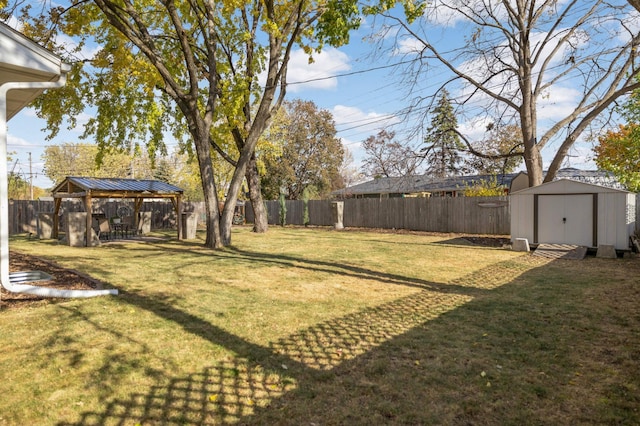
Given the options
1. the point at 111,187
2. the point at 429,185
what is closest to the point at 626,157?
the point at 429,185

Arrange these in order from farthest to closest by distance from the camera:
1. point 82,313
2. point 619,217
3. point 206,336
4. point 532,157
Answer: point 532,157
point 619,217
point 82,313
point 206,336

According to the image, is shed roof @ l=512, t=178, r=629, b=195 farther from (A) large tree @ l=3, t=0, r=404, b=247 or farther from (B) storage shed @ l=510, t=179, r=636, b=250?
(A) large tree @ l=3, t=0, r=404, b=247

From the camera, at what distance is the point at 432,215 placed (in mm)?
17484

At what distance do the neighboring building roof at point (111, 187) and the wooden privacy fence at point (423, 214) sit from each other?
9724 millimetres

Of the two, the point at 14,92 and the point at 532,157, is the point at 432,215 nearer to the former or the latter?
the point at 532,157

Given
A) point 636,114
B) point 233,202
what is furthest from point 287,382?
point 636,114

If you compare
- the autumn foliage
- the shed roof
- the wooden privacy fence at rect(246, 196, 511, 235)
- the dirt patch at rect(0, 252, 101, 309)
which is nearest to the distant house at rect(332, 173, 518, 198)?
Result: the wooden privacy fence at rect(246, 196, 511, 235)

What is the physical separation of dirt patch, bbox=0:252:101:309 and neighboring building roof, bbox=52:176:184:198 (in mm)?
3586

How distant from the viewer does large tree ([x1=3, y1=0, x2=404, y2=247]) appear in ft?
34.5

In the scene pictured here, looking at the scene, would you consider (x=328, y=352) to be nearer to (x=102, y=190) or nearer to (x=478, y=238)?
(x=102, y=190)

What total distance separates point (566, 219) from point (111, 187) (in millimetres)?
14203

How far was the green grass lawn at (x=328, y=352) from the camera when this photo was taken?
8.41 feet

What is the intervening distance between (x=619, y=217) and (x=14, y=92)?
13.1 metres

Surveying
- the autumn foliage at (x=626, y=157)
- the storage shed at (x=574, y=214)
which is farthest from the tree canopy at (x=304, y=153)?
the storage shed at (x=574, y=214)
